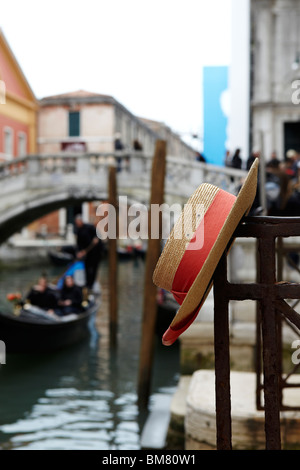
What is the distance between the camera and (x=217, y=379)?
0.98 metres

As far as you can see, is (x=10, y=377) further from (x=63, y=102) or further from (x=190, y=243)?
(x=63, y=102)

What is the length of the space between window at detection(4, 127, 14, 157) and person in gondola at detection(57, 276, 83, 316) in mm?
8731

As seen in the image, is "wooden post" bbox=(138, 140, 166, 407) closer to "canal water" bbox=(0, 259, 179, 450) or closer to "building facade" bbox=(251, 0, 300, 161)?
"canal water" bbox=(0, 259, 179, 450)

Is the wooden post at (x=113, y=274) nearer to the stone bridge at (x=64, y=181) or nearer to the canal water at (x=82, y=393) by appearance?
the canal water at (x=82, y=393)

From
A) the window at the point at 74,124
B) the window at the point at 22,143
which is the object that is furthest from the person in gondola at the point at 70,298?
the window at the point at 74,124

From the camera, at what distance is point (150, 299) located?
4008 mm

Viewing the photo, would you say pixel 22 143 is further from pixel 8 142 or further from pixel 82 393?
pixel 82 393

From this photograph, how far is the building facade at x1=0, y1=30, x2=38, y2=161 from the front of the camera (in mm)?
13625

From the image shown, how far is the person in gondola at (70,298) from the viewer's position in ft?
20.1

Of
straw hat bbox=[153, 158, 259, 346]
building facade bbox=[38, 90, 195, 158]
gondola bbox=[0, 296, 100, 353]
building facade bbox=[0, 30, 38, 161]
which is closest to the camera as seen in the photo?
straw hat bbox=[153, 158, 259, 346]

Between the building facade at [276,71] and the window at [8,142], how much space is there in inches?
277

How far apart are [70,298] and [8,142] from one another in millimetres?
9015

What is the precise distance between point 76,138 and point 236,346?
1530 centimetres

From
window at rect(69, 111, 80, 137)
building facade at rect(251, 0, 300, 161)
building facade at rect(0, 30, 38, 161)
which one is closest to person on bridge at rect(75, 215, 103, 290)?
building facade at rect(251, 0, 300, 161)
